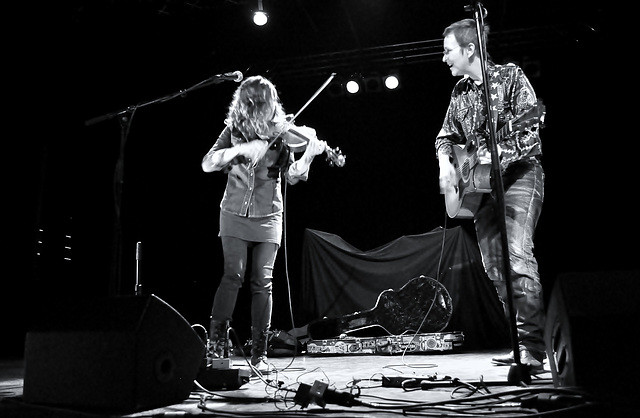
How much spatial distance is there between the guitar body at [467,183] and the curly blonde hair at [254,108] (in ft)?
3.78

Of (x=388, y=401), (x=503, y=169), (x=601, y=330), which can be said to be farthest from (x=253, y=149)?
(x=601, y=330)

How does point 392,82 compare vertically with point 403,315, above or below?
above

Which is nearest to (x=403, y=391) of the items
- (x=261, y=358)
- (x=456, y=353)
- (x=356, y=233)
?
(x=261, y=358)

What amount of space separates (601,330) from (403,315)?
3972mm

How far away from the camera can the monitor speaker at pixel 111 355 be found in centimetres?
193

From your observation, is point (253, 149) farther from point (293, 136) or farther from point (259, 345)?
point (259, 345)

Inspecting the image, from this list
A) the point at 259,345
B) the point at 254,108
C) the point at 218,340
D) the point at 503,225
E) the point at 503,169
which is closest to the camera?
the point at 503,225

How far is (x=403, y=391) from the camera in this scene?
232 centimetres

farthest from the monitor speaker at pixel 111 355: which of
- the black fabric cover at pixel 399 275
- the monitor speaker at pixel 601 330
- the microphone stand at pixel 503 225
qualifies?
the black fabric cover at pixel 399 275

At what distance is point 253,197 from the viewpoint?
3.34 meters

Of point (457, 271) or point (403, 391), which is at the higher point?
point (457, 271)

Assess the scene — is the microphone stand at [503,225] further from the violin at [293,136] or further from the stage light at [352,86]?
the stage light at [352,86]

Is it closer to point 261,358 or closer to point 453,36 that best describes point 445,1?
point 453,36

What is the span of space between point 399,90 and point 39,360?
5606 mm
